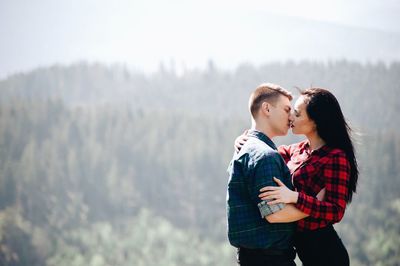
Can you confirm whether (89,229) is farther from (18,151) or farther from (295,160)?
(295,160)

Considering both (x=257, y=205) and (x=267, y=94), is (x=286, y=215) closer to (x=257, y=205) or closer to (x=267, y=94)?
(x=257, y=205)

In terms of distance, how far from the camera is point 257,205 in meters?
2.71

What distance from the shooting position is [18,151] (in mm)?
82250

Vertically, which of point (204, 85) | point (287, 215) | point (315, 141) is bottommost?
point (287, 215)

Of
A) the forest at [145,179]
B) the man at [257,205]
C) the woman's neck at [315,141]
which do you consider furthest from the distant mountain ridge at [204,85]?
the man at [257,205]

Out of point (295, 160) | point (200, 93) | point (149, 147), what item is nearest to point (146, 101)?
point (200, 93)

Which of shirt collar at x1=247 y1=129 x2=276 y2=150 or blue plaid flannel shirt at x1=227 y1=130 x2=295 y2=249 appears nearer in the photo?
blue plaid flannel shirt at x1=227 y1=130 x2=295 y2=249

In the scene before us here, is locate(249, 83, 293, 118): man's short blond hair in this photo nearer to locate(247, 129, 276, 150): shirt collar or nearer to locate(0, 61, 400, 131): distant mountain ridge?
locate(247, 129, 276, 150): shirt collar

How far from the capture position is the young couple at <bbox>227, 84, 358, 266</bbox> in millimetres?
2662

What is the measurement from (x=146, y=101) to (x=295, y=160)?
118m

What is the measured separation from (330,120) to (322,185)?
1.19ft

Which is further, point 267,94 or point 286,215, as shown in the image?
point 267,94

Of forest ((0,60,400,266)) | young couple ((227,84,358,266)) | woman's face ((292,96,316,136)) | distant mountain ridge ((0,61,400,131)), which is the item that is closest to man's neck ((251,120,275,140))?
young couple ((227,84,358,266))

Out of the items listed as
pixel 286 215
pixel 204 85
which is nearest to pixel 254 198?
pixel 286 215
